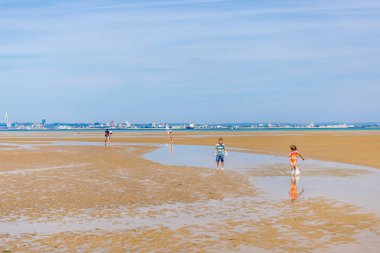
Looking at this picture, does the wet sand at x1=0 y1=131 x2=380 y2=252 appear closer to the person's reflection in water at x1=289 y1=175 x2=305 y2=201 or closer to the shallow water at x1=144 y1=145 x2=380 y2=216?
the shallow water at x1=144 y1=145 x2=380 y2=216

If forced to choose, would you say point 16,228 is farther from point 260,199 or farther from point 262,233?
point 260,199

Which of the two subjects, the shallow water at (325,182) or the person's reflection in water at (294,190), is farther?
the person's reflection in water at (294,190)

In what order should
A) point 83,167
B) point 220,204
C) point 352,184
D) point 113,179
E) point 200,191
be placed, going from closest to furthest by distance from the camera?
point 220,204 → point 200,191 → point 352,184 → point 113,179 → point 83,167

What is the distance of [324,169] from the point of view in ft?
97.5

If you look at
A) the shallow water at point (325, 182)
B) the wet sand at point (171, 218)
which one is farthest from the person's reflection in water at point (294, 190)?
the wet sand at point (171, 218)

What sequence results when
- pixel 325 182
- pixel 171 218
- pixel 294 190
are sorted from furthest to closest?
pixel 325 182
pixel 294 190
pixel 171 218

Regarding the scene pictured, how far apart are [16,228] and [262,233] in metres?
6.34

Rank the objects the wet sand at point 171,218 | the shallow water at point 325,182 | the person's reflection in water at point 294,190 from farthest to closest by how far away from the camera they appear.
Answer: the person's reflection in water at point 294,190 → the shallow water at point 325,182 → the wet sand at point 171,218

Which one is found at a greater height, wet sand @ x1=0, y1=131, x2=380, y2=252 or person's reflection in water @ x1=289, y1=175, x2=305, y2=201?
wet sand @ x1=0, y1=131, x2=380, y2=252

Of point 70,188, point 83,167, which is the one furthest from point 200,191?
point 83,167

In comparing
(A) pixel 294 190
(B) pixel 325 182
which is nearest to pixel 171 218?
(A) pixel 294 190

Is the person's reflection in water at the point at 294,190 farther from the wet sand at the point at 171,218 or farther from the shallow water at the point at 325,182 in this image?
the wet sand at the point at 171,218

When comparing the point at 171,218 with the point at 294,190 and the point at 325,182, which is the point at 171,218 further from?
the point at 325,182

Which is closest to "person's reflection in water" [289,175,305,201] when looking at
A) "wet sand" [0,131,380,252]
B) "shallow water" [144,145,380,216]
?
"shallow water" [144,145,380,216]
